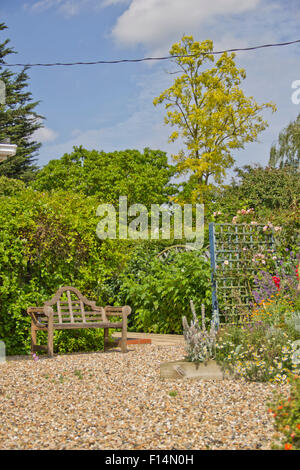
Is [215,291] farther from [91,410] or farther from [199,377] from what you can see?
[91,410]

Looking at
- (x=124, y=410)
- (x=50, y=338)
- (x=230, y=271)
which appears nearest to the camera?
(x=124, y=410)

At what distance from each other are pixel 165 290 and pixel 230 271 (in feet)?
5.01

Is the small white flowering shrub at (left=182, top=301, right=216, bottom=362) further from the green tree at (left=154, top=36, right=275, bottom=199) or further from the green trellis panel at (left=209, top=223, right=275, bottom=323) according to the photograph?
the green tree at (left=154, top=36, right=275, bottom=199)

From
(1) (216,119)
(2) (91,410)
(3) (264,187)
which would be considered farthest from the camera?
(1) (216,119)

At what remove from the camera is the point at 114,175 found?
73.5ft

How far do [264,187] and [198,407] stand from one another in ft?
34.5

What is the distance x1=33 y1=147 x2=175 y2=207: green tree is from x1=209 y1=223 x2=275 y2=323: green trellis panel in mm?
13317

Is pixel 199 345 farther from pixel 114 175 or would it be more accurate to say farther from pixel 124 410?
pixel 114 175

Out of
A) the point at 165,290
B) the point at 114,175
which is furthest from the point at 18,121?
the point at 165,290

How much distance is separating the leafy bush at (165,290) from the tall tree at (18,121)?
18.4 metres

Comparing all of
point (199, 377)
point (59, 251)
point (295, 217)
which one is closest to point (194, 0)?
point (295, 217)

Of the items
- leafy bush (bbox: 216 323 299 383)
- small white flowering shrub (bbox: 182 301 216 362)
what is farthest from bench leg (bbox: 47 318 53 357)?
leafy bush (bbox: 216 323 299 383)

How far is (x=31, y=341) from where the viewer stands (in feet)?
22.3

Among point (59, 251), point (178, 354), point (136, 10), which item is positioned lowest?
point (178, 354)
